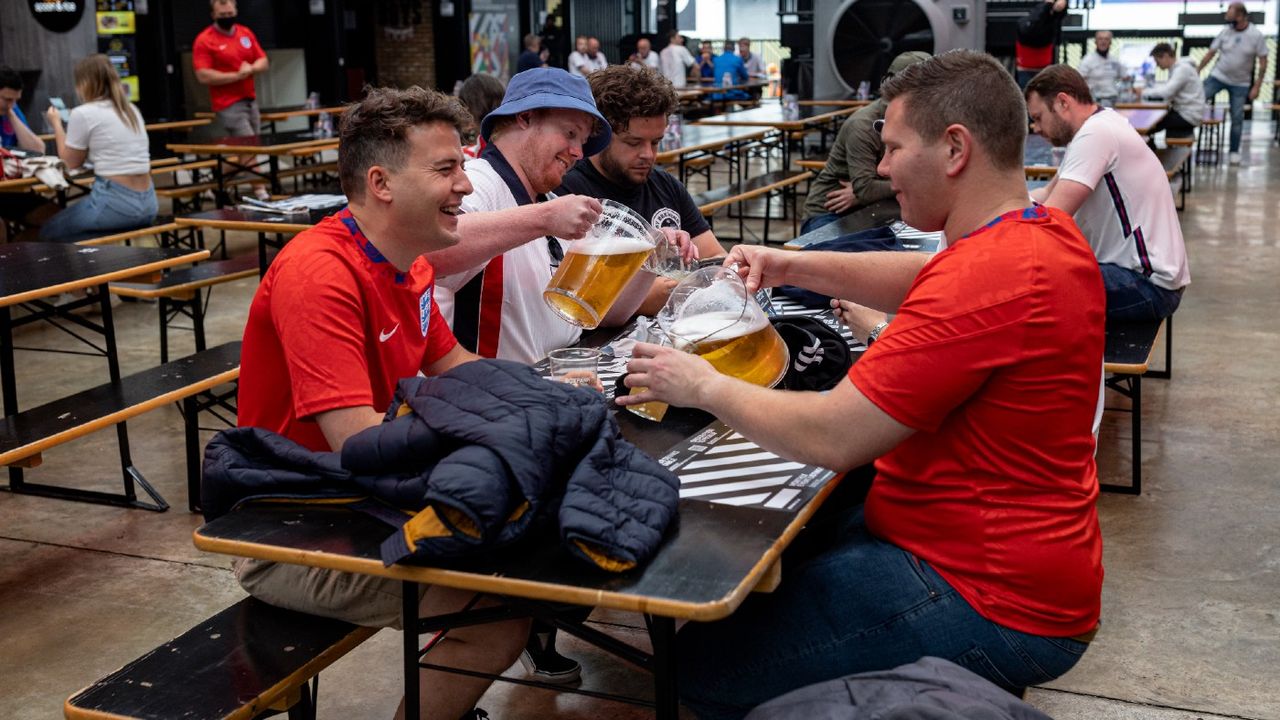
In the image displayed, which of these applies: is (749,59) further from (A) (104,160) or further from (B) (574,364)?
(B) (574,364)

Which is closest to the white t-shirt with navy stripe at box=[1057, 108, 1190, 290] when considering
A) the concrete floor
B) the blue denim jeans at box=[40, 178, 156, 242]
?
the concrete floor

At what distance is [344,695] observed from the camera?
299cm

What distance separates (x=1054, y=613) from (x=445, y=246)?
4.13 feet

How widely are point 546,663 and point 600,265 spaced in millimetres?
1130

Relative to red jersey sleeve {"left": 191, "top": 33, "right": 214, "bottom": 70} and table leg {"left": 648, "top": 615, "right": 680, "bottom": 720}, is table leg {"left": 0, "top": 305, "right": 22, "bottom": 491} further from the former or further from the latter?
red jersey sleeve {"left": 191, "top": 33, "right": 214, "bottom": 70}

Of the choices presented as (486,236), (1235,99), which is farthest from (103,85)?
(1235,99)

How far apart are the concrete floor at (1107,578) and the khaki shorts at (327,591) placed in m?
0.79

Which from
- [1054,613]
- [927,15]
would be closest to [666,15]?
[927,15]

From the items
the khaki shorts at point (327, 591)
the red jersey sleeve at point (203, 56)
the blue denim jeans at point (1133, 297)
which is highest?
the red jersey sleeve at point (203, 56)

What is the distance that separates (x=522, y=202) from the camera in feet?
9.98

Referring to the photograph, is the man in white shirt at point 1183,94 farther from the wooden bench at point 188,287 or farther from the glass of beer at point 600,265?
→ the glass of beer at point 600,265

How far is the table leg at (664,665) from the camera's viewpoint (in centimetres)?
178

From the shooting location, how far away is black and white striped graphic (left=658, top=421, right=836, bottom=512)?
1954 mm

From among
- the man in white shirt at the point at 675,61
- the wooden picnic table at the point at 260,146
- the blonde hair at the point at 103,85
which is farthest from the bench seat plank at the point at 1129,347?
the man in white shirt at the point at 675,61
